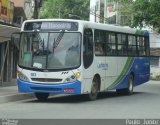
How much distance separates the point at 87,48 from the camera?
2022 centimetres

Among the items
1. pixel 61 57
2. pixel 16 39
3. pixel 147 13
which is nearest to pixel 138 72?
pixel 147 13

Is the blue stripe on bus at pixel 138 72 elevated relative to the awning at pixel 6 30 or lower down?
lower down

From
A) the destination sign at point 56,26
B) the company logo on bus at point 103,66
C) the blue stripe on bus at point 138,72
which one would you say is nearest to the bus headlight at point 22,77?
the destination sign at point 56,26

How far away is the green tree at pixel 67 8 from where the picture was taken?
3298 inches

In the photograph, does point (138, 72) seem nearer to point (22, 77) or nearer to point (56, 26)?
point (56, 26)

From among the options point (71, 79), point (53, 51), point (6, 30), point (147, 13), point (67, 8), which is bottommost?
point (71, 79)

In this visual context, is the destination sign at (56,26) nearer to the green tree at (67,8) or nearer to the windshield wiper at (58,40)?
the windshield wiper at (58,40)

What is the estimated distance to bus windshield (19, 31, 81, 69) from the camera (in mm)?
19484

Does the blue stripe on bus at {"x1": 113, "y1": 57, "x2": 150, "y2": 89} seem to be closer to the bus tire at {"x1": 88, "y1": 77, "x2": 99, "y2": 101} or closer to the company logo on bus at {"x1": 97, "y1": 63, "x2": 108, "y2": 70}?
the company logo on bus at {"x1": 97, "y1": 63, "x2": 108, "y2": 70}

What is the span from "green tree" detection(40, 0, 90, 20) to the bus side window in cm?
6096

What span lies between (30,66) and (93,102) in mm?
2765

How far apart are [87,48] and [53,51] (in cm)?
139

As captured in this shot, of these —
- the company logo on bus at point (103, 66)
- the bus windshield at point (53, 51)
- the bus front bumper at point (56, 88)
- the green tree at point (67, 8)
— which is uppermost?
the green tree at point (67, 8)

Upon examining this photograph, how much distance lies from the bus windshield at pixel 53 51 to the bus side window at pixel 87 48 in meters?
0.39
